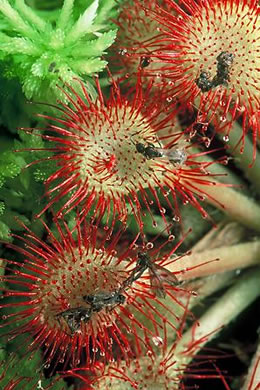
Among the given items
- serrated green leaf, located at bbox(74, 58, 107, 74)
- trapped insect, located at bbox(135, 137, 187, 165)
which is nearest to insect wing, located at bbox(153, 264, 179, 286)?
trapped insect, located at bbox(135, 137, 187, 165)

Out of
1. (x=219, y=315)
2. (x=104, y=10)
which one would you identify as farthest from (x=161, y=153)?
(x=219, y=315)

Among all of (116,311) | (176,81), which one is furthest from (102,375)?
(176,81)

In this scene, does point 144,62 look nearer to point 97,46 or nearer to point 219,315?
point 97,46

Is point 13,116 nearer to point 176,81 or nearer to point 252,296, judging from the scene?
point 176,81

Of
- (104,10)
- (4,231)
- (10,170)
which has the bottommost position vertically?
(4,231)

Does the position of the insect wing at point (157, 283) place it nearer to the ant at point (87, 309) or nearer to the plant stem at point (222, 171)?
the ant at point (87, 309)
